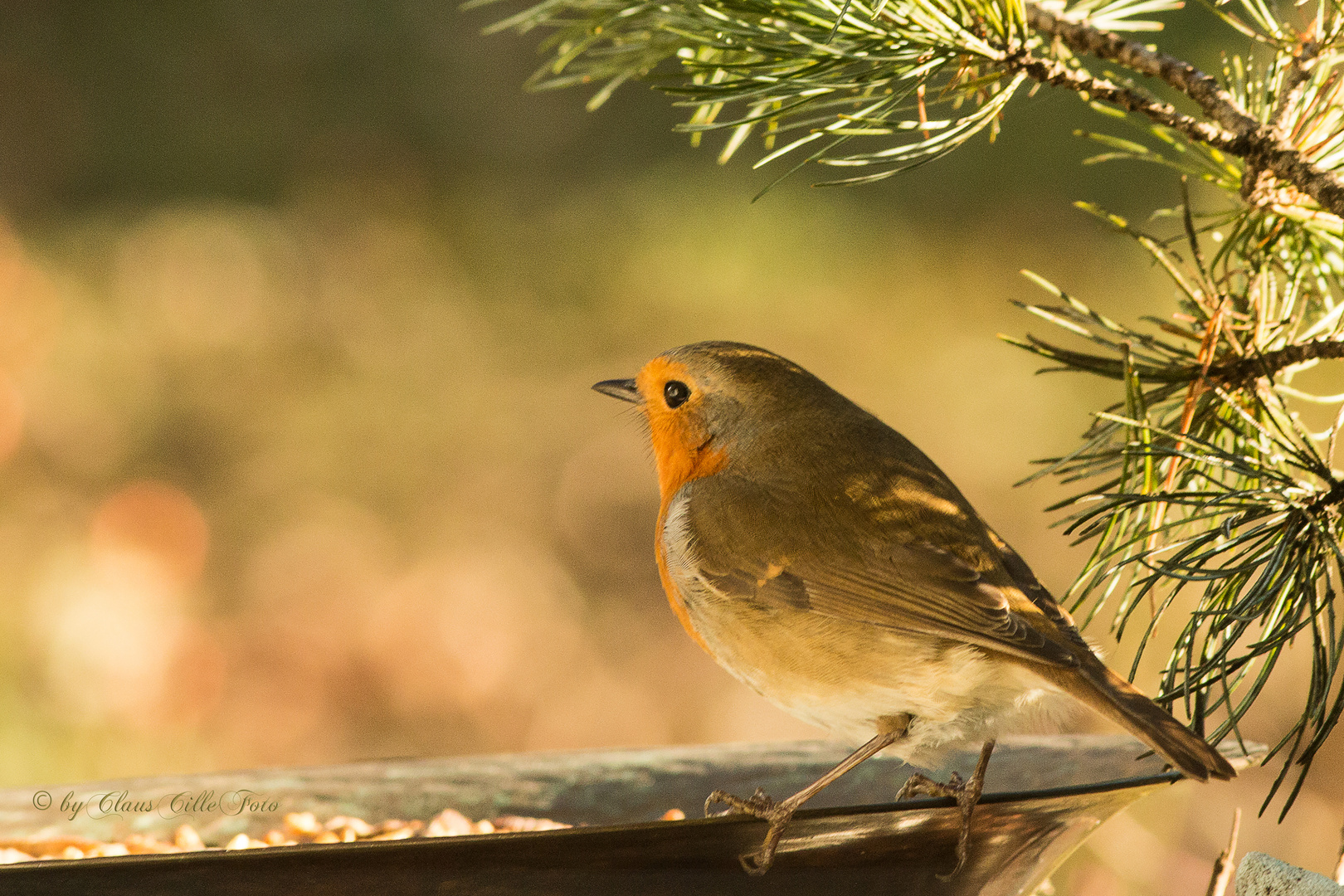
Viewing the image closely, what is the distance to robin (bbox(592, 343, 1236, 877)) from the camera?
131 cm

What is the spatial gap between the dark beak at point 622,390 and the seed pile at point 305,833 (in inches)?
23.2

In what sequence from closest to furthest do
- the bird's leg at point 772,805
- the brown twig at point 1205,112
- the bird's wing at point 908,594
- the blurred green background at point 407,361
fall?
the bird's leg at point 772,805 < the brown twig at point 1205,112 < the bird's wing at point 908,594 < the blurred green background at point 407,361

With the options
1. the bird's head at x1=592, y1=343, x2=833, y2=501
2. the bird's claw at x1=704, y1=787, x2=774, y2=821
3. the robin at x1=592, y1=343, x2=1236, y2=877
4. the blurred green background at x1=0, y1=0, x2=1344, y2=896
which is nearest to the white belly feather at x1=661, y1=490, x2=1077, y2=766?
the robin at x1=592, y1=343, x2=1236, y2=877

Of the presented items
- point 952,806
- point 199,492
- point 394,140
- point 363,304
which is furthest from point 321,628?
point 952,806

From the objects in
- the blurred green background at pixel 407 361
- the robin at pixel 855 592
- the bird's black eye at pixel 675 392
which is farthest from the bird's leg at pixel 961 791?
the blurred green background at pixel 407 361

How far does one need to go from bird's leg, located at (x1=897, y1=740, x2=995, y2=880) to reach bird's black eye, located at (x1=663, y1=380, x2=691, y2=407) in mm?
563

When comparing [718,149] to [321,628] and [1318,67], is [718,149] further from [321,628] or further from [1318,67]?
[1318,67]

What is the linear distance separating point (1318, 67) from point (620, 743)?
9.24 feet

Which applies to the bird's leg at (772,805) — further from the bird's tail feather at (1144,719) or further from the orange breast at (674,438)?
the orange breast at (674,438)

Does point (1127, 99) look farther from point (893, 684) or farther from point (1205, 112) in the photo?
point (893, 684)

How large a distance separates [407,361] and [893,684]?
3.34 metres

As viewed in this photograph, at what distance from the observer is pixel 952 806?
1.08 meters

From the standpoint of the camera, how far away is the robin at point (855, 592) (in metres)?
1.31

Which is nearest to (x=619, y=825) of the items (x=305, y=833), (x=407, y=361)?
(x=305, y=833)
